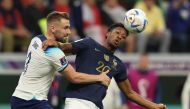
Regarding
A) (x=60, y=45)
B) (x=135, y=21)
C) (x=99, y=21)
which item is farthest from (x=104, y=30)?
(x=60, y=45)

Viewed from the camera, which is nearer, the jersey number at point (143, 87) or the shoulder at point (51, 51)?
the shoulder at point (51, 51)

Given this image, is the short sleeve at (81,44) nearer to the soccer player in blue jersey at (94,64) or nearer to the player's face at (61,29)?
the soccer player in blue jersey at (94,64)

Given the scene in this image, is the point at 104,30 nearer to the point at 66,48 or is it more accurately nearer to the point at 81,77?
the point at 66,48

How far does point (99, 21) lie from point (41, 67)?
7476 millimetres

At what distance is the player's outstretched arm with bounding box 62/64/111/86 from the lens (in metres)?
8.20

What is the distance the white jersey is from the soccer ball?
1.10 m

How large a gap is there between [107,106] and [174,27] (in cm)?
560

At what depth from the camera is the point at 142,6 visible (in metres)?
15.5

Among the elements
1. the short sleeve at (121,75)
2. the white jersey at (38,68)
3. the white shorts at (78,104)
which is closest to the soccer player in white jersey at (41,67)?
the white jersey at (38,68)

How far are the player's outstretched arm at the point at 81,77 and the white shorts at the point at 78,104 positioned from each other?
262mm

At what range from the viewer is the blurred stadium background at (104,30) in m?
15.0

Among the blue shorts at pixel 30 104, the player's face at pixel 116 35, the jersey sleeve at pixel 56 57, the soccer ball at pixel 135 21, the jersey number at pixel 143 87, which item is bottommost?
the jersey number at pixel 143 87

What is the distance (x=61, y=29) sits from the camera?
8125 mm

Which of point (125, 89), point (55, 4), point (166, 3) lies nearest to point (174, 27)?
point (166, 3)
